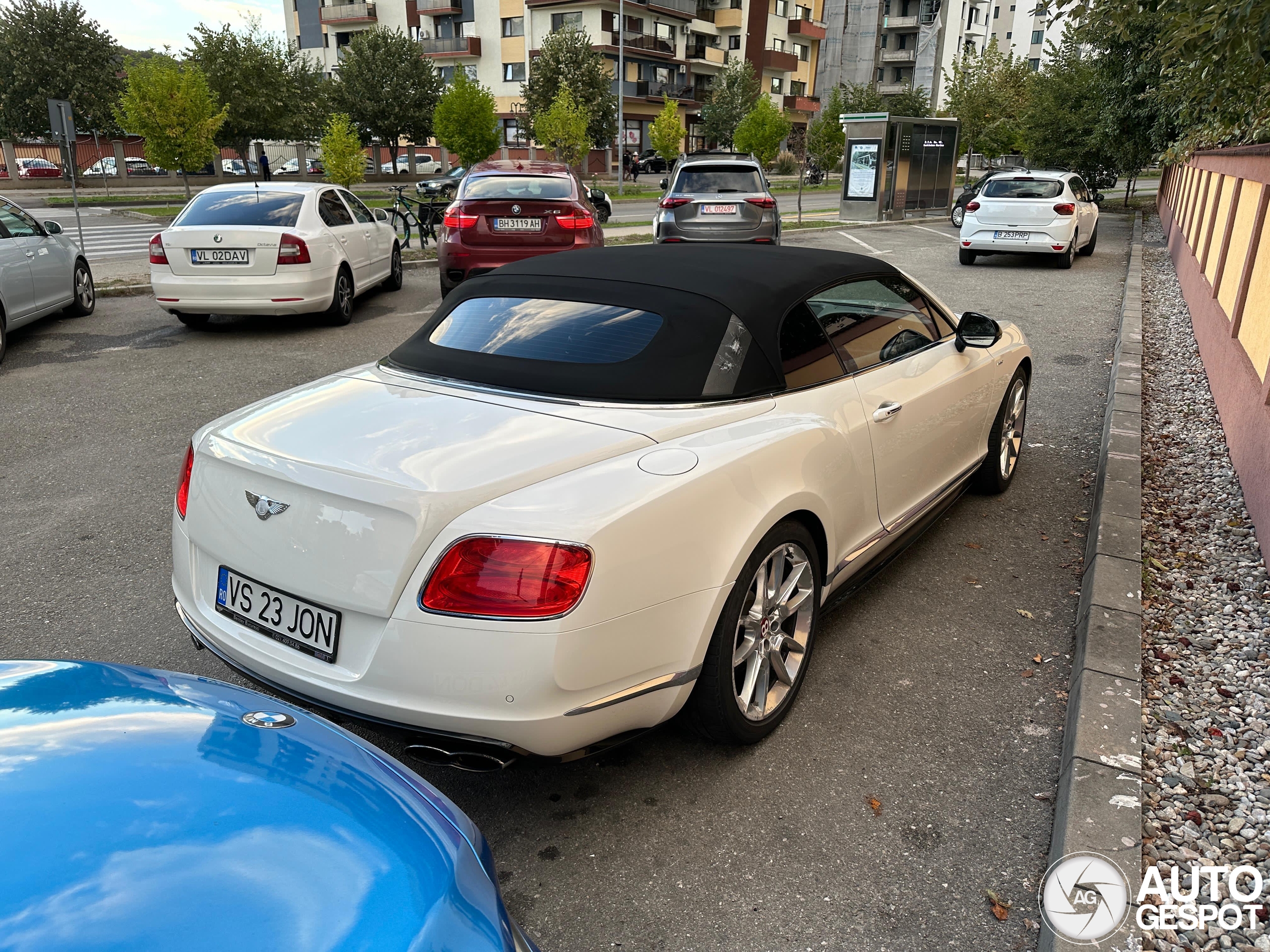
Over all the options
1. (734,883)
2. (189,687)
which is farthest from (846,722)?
(189,687)

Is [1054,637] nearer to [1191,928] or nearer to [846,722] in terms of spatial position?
[846,722]

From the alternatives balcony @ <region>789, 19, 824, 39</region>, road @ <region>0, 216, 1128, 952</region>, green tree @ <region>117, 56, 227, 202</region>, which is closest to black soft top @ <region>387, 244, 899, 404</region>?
road @ <region>0, 216, 1128, 952</region>

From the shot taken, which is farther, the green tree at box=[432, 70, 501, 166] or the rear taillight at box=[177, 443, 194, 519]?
the green tree at box=[432, 70, 501, 166]

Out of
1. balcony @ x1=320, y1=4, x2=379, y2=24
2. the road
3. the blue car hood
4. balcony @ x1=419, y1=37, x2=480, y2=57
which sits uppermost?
balcony @ x1=320, y1=4, x2=379, y2=24

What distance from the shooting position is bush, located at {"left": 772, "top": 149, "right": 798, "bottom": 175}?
2680 inches

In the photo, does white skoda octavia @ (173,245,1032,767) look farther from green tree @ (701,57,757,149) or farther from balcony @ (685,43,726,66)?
balcony @ (685,43,726,66)

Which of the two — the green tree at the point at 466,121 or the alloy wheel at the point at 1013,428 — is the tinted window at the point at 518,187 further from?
the green tree at the point at 466,121

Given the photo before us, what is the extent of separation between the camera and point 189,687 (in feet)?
6.66

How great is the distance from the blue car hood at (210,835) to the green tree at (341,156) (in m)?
22.1

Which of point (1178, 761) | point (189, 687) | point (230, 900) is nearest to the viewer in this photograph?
point (230, 900)

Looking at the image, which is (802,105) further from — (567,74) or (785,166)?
(567,74)

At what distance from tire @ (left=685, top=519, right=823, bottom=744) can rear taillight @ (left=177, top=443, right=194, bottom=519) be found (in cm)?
168

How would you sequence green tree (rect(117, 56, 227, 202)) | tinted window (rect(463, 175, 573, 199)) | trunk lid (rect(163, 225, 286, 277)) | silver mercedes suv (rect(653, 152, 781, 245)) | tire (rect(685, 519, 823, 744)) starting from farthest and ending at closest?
1. green tree (rect(117, 56, 227, 202))
2. silver mercedes suv (rect(653, 152, 781, 245))
3. tinted window (rect(463, 175, 573, 199))
4. trunk lid (rect(163, 225, 286, 277))
5. tire (rect(685, 519, 823, 744))

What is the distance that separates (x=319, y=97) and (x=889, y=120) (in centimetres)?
3211
